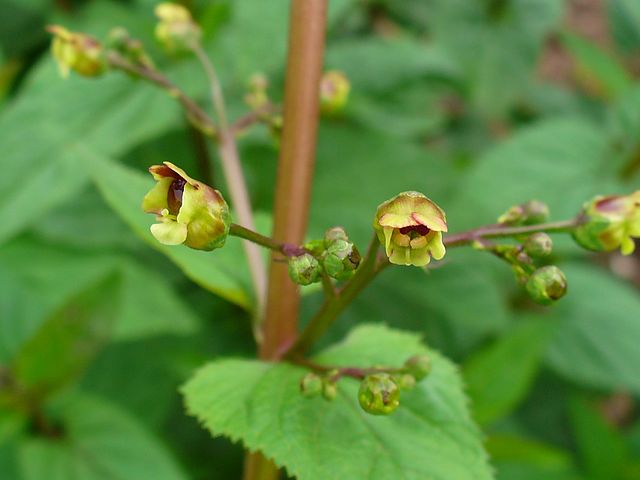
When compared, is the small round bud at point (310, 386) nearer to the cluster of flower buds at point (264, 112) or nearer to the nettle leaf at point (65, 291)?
the cluster of flower buds at point (264, 112)

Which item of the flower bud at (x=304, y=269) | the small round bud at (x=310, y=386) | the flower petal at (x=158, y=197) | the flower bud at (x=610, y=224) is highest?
the flower bud at (x=610, y=224)

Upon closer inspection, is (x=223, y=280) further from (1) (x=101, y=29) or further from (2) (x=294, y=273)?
(1) (x=101, y=29)

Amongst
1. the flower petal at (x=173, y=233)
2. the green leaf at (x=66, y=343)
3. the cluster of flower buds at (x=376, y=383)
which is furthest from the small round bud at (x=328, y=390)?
the green leaf at (x=66, y=343)

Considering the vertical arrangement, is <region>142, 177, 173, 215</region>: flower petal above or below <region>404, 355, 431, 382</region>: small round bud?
below

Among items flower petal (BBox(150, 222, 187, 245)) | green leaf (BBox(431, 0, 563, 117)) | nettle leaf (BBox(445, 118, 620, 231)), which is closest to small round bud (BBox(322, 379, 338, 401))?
flower petal (BBox(150, 222, 187, 245))

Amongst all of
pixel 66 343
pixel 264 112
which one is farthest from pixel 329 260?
pixel 66 343

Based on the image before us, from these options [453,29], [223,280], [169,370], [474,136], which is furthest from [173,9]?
[474,136]

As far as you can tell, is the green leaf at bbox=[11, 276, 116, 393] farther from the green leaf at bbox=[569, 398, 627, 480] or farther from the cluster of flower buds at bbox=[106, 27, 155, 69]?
the green leaf at bbox=[569, 398, 627, 480]
